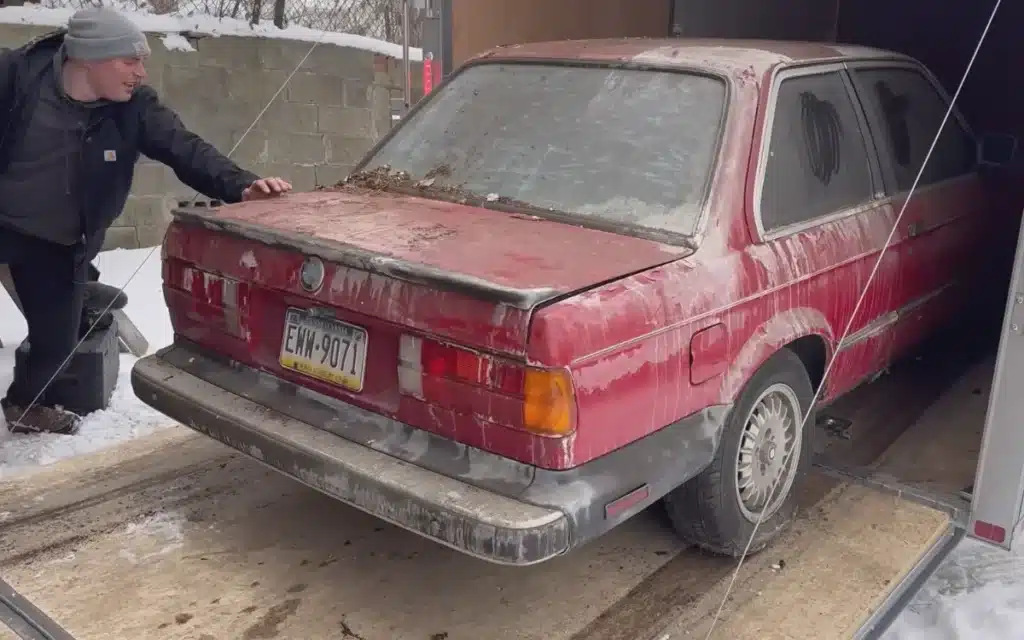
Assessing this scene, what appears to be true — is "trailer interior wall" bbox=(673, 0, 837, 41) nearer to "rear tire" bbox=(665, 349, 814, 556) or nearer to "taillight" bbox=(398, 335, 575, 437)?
"rear tire" bbox=(665, 349, 814, 556)

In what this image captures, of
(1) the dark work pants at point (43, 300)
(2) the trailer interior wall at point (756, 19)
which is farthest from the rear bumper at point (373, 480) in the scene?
(2) the trailer interior wall at point (756, 19)

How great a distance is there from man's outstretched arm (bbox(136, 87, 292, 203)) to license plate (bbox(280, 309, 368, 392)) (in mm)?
1206

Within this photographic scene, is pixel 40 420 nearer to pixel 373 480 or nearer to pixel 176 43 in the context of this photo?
pixel 373 480

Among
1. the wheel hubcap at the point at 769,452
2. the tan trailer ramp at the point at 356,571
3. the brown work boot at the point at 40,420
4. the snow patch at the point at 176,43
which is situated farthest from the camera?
the snow patch at the point at 176,43

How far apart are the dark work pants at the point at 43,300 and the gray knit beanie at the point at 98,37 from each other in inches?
31.4

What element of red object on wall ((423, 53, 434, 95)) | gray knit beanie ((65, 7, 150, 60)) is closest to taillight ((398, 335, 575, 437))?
gray knit beanie ((65, 7, 150, 60))

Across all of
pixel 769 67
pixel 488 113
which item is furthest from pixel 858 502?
pixel 488 113

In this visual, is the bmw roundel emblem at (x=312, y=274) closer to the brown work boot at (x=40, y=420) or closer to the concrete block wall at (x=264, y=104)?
the brown work boot at (x=40, y=420)

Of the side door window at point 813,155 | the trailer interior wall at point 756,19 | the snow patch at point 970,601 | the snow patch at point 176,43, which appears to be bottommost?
the snow patch at point 970,601

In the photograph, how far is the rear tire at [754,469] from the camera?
2773mm

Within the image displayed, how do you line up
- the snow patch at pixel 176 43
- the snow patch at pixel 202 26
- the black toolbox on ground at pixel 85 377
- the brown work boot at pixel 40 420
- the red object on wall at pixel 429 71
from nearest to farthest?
1. the brown work boot at pixel 40 420
2. the black toolbox on ground at pixel 85 377
3. the red object on wall at pixel 429 71
4. the snow patch at pixel 202 26
5. the snow patch at pixel 176 43

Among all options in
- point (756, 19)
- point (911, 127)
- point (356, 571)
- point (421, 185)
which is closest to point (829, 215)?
point (911, 127)

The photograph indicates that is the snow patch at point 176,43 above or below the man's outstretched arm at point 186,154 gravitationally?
above

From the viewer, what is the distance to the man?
3387mm
